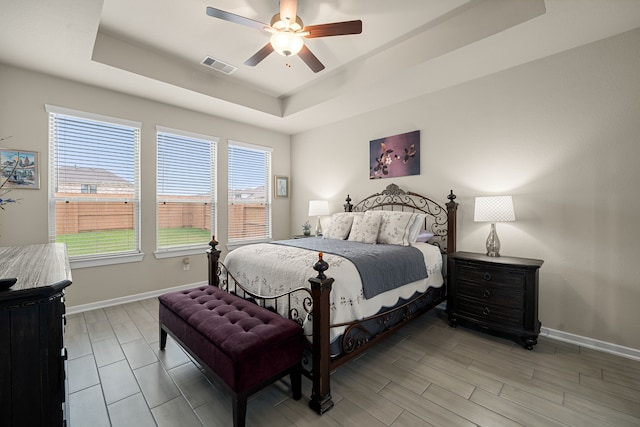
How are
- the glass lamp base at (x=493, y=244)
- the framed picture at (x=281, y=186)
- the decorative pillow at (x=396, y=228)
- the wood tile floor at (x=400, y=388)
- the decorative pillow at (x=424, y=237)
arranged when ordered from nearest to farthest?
the wood tile floor at (x=400, y=388), the glass lamp base at (x=493, y=244), the decorative pillow at (x=396, y=228), the decorative pillow at (x=424, y=237), the framed picture at (x=281, y=186)

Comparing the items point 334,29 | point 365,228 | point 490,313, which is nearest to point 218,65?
point 334,29

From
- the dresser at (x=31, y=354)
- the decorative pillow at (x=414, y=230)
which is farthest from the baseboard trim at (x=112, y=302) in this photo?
the decorative pillow at (x=414, y=230)

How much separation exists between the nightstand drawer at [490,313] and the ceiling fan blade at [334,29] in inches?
111

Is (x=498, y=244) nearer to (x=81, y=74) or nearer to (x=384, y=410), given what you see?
(x=384, y=410)

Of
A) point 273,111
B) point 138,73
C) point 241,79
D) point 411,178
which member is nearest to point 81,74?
point 138,73

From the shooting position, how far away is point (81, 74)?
3135mm

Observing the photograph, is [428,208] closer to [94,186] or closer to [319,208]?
[319,208]

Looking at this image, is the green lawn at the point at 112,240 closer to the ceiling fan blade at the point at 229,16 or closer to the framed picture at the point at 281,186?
the framed picture at the point at 281,186

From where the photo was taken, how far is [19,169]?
9.84 ft

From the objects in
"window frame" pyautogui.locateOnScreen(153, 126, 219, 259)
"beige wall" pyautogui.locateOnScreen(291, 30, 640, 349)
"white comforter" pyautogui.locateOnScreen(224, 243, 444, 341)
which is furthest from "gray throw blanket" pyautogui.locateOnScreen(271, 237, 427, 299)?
"window frame" pyautogui.locateOnScreen(153, 126, 219, 259)

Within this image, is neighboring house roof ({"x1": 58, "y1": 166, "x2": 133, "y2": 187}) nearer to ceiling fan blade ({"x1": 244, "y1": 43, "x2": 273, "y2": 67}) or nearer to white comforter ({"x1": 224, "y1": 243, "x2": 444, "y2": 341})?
white comforter ({"x1": 224, "y1": 243, "x2": 444, "y2": 341})

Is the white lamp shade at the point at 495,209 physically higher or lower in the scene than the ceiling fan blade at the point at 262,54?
lower

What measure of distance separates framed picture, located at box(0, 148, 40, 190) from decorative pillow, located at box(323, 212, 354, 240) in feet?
11.5

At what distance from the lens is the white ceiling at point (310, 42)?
2262 millimetres
